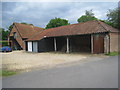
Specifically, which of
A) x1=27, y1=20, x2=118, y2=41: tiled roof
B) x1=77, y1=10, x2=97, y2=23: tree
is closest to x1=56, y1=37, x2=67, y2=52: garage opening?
x1=27, y1=20, x2=118, y2=41: tiled roof

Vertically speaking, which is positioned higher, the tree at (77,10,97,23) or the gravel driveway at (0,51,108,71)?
the tree at (77,10,97,23)

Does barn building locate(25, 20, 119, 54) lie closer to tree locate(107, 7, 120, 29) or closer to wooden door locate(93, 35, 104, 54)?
wooden door locate(93, 35, 104, 54)

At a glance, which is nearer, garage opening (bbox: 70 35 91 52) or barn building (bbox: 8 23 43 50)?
garage opening (bbox: 70 35 91 52)

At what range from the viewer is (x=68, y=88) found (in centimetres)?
372

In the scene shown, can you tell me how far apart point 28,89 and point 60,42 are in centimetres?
1890

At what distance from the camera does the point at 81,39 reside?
66.1 ft

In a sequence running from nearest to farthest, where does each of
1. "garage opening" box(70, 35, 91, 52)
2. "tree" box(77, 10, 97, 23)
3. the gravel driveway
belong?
the gravel driveway, "garage opening" box(70, 35, 91, 52), "tree" box(77, 10, 97, 23)

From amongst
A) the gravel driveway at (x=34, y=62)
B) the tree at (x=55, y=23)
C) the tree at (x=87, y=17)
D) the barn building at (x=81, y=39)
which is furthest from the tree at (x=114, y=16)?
the tree at (x=55, y=23)

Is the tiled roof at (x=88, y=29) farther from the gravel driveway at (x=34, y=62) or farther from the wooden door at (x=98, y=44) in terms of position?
the gravel driveway at (x=34, y=62)

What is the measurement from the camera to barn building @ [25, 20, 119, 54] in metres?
13.8

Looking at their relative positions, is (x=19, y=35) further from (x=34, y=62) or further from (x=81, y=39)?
(x=34, y=62)

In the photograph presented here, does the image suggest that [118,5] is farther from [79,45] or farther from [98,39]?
[79,45]

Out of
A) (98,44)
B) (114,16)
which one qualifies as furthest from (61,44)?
(114,16)

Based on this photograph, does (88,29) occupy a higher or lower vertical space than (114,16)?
lower
